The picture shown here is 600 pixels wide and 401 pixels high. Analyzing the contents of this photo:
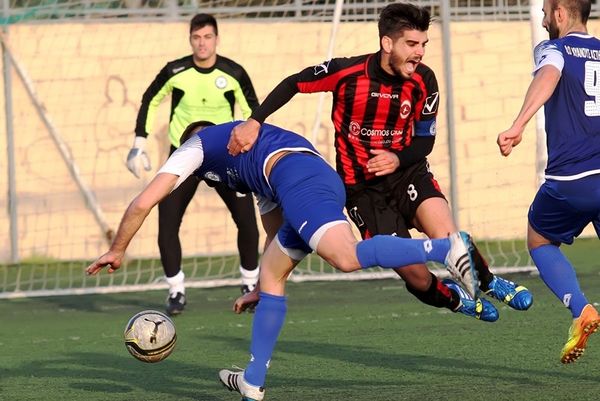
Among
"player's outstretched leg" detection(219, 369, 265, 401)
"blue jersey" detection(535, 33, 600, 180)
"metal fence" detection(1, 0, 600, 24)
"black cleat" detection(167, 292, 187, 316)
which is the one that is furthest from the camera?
"metal fence" detection(1, 0, 600, 24)

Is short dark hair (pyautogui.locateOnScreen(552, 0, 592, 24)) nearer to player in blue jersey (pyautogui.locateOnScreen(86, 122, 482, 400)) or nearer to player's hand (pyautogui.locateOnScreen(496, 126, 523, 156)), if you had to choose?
player's hand (pyautogui.locateOnScreen(496, 126, 523, 156))

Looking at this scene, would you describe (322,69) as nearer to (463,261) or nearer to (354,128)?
(354,128)

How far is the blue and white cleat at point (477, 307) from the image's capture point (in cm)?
725

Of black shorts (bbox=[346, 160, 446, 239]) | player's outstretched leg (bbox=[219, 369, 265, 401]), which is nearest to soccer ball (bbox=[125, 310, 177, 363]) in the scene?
player's outstretched leg (bbox=[219, 369, 265, 401])

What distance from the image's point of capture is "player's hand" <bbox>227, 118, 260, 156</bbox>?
21.4ft

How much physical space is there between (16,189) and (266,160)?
8.48 m

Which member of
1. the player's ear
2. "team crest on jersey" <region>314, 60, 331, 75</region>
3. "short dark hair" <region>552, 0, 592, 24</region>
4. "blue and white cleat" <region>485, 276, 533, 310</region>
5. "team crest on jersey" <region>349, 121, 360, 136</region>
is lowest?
"blue and white cleat" <region>485, 276, 533, 310</region>

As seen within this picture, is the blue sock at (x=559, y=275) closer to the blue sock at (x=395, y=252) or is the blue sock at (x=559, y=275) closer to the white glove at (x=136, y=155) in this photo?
the blue sock at (x=395, y=252)

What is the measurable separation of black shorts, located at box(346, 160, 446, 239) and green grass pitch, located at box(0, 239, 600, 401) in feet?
2.60

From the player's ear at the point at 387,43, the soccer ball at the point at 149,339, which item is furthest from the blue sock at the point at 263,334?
the player's ear at the point at 387,43

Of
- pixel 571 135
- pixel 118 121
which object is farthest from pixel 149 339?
pixel 118 121

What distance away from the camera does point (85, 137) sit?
1455cm

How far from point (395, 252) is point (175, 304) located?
447cm

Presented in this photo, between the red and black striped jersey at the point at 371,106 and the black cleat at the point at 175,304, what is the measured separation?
2.95m
